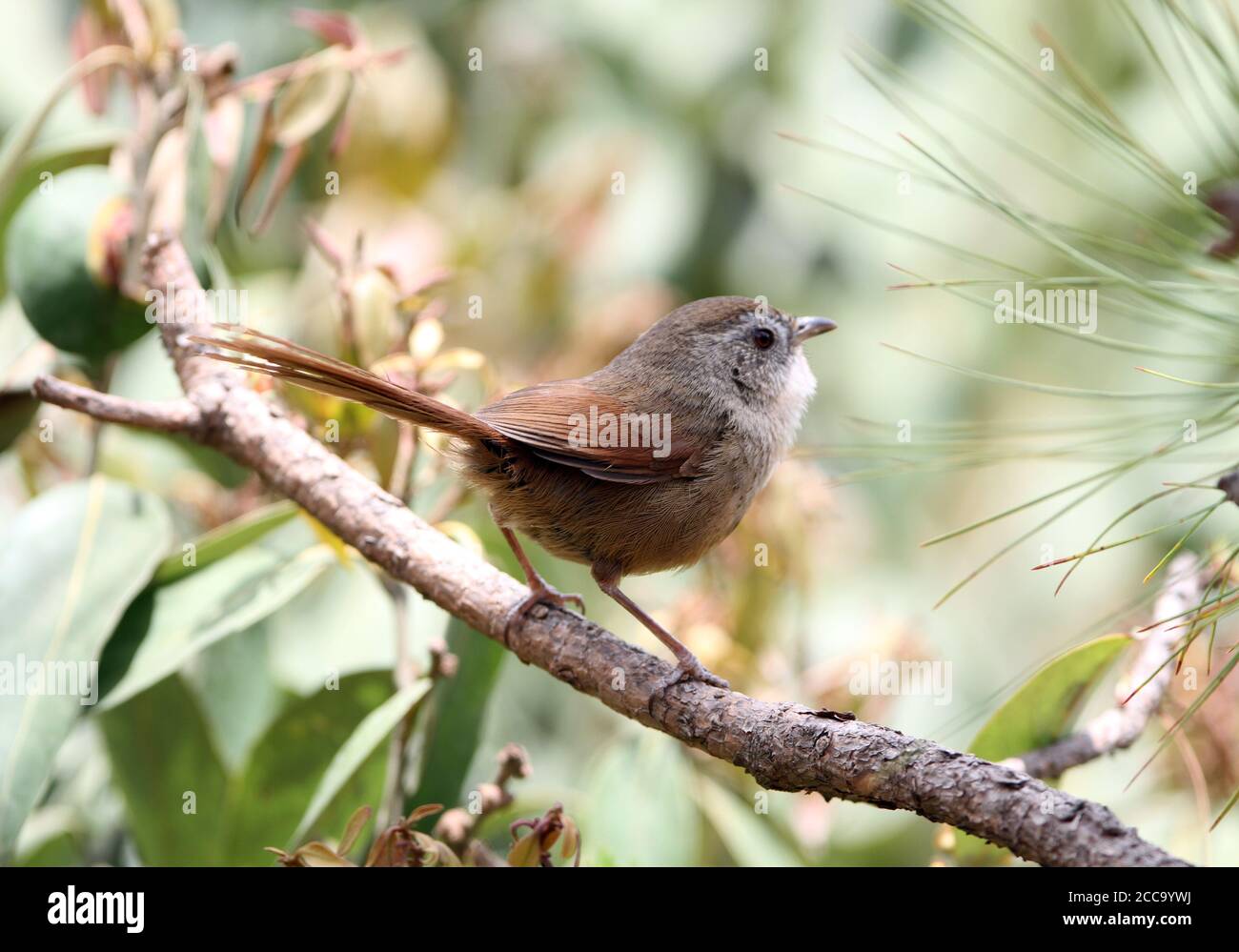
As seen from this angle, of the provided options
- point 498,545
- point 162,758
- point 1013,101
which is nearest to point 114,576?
point 162,758

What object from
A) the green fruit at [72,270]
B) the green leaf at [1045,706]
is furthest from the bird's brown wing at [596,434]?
the green fruit at [72,270]

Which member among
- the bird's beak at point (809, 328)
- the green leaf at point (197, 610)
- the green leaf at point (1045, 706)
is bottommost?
the green leaf at point (1045, 706)

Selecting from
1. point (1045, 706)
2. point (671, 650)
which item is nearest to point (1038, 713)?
point (1045, 706)

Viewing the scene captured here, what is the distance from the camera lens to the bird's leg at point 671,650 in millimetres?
2205

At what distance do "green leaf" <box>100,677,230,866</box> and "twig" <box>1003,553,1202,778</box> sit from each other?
1757 millimetres

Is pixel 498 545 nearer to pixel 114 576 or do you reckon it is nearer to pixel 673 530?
pixel 673 530

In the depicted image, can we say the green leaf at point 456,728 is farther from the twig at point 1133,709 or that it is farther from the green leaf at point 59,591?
the twig at point 1133,709

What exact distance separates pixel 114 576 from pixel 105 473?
2.57ft

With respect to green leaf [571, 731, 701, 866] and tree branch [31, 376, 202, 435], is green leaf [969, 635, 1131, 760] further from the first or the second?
tree branch [31, 376, 202, 435]

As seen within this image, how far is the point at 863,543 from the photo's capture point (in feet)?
15.5

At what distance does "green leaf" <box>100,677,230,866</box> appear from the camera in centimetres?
271

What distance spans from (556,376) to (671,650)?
199 cm

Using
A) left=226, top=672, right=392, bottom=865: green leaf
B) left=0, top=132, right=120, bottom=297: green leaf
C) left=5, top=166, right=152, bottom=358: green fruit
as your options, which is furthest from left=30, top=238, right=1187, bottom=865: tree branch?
left=0, top=132, right=120, bottom=297: green leaf

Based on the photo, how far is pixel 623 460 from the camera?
8.98 ft
